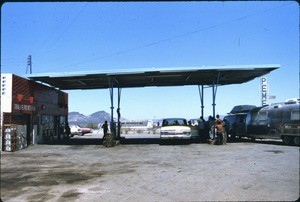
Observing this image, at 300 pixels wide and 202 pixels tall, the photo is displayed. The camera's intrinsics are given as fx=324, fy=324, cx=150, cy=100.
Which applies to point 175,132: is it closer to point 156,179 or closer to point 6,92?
point 6,92

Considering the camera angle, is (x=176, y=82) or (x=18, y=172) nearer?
(x=18, y=172)

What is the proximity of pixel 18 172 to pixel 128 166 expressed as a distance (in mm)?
3956

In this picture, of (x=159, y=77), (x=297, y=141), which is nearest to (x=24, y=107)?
(x=159, y=77)

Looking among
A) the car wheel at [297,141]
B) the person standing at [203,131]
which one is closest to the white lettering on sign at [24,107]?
the person standing at [203,131]

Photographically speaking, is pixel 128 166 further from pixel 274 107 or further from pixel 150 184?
pixel 274 107

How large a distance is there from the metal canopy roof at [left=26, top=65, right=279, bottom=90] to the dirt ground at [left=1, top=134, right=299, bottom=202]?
8.10 m

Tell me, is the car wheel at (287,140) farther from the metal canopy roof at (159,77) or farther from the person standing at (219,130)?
the metal canopy roof at (159,77)

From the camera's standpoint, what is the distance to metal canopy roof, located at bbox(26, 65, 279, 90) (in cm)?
2094

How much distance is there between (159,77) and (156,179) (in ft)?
50.3

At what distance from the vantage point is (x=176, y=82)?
27688mm

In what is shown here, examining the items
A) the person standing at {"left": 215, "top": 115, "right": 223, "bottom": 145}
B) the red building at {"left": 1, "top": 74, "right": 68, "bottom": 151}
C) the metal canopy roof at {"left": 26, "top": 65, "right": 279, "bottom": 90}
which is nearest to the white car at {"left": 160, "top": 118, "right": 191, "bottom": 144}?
the person standing at {"left": 215, "top": 115, "right": 223, "bottom": 145}

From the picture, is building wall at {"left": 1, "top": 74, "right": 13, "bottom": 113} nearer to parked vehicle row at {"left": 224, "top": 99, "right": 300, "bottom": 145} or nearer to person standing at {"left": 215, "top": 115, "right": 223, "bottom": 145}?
person standing at {"left": 215, "top": 115, "right": 223, "bottom": 145}

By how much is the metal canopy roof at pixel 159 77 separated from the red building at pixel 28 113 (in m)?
1.10

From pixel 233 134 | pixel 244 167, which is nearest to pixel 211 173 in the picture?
pixel 244 167
